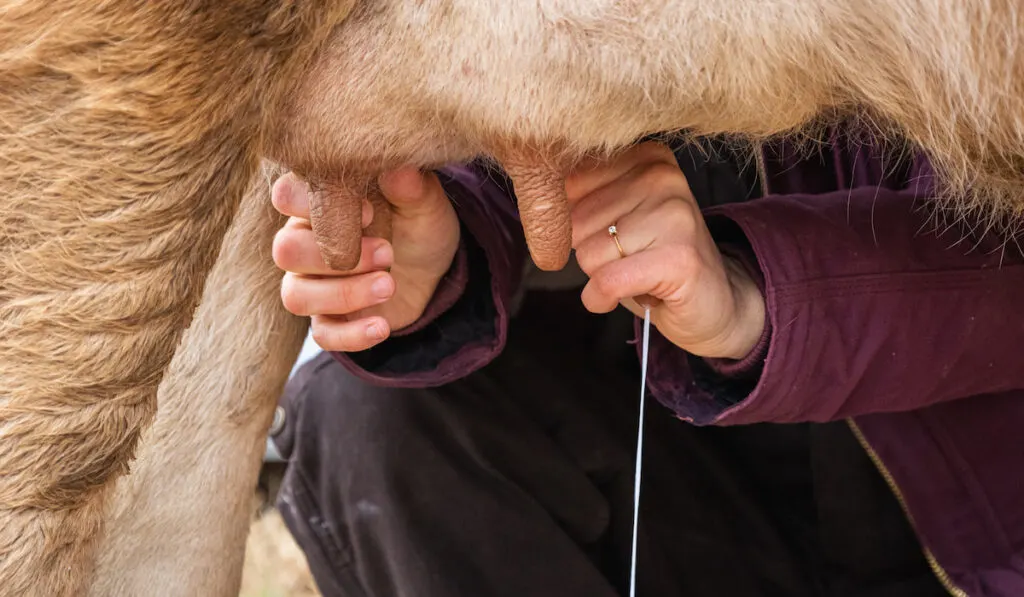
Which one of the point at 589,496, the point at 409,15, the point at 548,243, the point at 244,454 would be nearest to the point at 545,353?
the point at 589,496

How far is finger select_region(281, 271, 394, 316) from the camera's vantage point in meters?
0.89

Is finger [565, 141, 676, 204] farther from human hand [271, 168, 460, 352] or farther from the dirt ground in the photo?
the dirt ground

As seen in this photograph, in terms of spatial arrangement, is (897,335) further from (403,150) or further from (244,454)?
(244,454)

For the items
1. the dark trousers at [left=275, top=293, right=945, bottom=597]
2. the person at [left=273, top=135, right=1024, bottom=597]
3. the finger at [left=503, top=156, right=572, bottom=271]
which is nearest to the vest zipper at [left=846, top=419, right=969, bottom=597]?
the person at [left=273, top=135, right=1024, bottom=597]

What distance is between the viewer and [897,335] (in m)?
0.89

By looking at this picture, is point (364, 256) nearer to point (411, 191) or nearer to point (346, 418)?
point (411, 191)

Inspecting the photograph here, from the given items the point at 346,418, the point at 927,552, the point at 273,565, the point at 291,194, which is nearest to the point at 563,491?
the point at 346,418

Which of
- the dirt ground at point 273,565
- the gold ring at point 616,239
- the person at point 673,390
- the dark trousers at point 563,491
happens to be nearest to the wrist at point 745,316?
the person at point 673,390

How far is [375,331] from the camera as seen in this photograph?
0.90 metres

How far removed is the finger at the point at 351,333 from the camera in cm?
90

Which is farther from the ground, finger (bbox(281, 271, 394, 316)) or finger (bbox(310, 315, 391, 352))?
finger (bbox(281, 271, 394, 316))

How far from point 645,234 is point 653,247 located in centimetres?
1

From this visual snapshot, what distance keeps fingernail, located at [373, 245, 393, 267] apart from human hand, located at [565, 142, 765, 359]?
0.15m

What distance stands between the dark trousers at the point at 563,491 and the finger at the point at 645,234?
0.36 m
